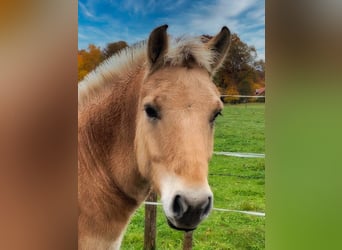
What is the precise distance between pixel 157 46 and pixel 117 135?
1.28 ft

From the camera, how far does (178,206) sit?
4.32 feet

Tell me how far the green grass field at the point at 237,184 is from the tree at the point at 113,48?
1.63 feet

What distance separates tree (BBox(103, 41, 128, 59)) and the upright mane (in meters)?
0.02

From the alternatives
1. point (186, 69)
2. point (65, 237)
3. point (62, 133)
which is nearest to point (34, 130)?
point (62, 133)

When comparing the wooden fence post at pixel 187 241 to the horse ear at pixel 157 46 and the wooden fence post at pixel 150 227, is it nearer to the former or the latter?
the wooden fence post at pixel 150 227

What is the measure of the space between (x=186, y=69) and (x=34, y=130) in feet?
2.56

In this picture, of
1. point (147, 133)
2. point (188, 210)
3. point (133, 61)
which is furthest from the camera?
point (133, 61)

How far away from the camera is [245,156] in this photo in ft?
5.04

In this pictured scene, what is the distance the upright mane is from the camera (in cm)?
143

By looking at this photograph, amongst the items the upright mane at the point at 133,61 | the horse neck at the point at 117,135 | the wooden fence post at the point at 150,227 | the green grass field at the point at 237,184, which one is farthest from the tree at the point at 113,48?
the wooden fence post at the point at 150,227

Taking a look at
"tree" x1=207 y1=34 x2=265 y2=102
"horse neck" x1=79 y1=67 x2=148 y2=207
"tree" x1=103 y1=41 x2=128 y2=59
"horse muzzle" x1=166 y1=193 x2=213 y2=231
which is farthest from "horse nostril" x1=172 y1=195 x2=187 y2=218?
"tree" x1=103 y1=41 x2=128 y2=59

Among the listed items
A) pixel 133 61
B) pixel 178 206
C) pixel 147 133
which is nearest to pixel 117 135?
pixel 147 133

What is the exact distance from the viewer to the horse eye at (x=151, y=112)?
140 cm

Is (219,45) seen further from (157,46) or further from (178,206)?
(178,206)
